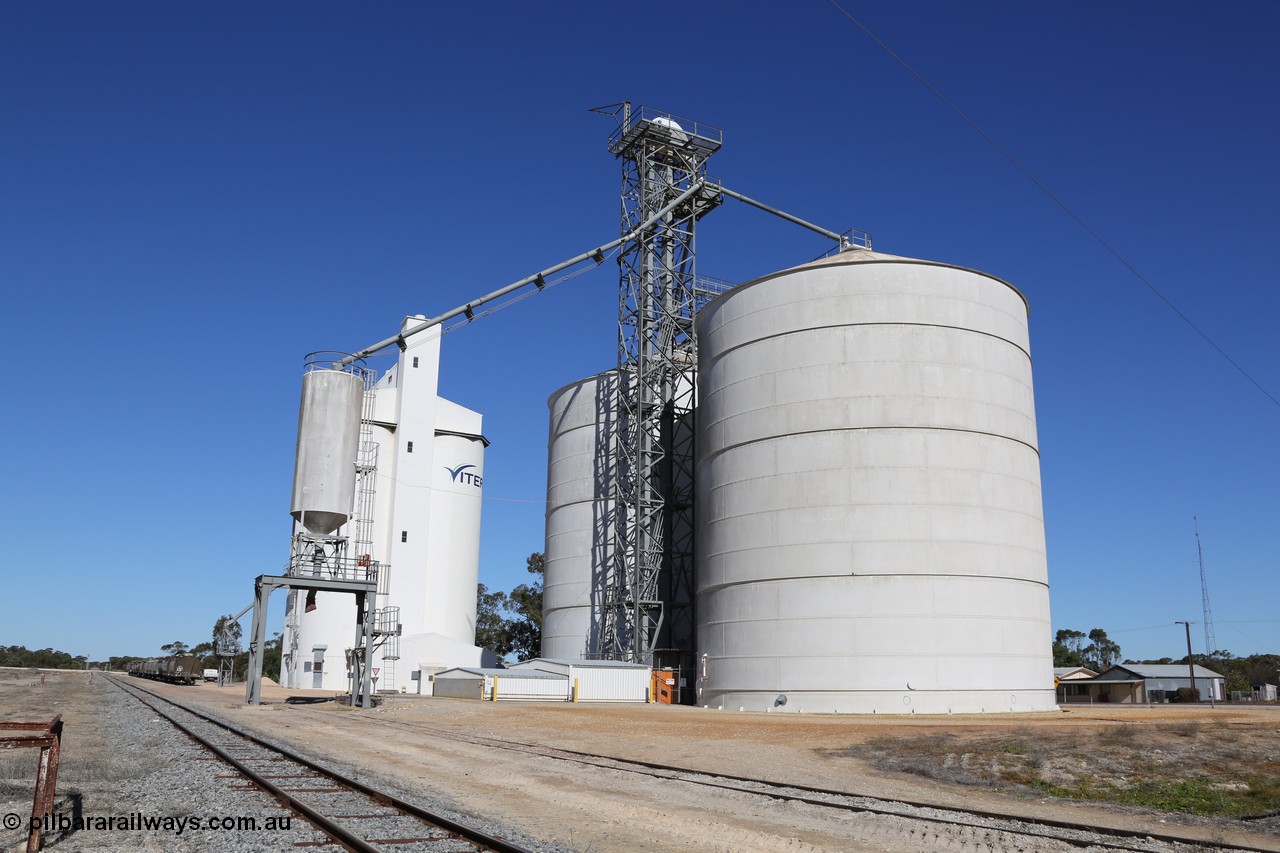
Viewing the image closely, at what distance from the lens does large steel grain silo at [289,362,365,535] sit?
127 feet

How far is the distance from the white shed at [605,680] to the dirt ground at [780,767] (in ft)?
44.5

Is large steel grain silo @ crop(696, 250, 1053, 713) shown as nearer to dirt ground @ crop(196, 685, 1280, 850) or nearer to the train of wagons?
dirt ground @ crop(196, 685, 1280, 850)

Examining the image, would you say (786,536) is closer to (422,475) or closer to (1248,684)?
(422,475)

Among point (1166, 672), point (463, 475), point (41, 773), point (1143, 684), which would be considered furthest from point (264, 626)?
point (1166, 672)

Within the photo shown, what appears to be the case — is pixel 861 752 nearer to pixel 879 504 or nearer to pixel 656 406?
pixel 879 504

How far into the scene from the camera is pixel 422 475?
60156 millimetres

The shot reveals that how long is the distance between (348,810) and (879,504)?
1041 inches

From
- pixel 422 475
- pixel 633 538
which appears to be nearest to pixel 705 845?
pixel 633 538

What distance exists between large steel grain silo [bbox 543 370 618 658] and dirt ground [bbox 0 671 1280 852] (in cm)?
2270

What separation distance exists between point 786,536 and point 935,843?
25.8 m

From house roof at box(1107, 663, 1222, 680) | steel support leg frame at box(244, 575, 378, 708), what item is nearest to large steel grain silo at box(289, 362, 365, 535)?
steel support leg frame at box(244, 575, 378, 708)

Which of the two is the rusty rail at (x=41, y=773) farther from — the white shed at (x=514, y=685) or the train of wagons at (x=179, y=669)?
the train of wagons at (x=179, y=669)

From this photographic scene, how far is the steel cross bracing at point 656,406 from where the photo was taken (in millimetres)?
50875

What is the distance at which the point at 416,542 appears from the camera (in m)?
59.1
